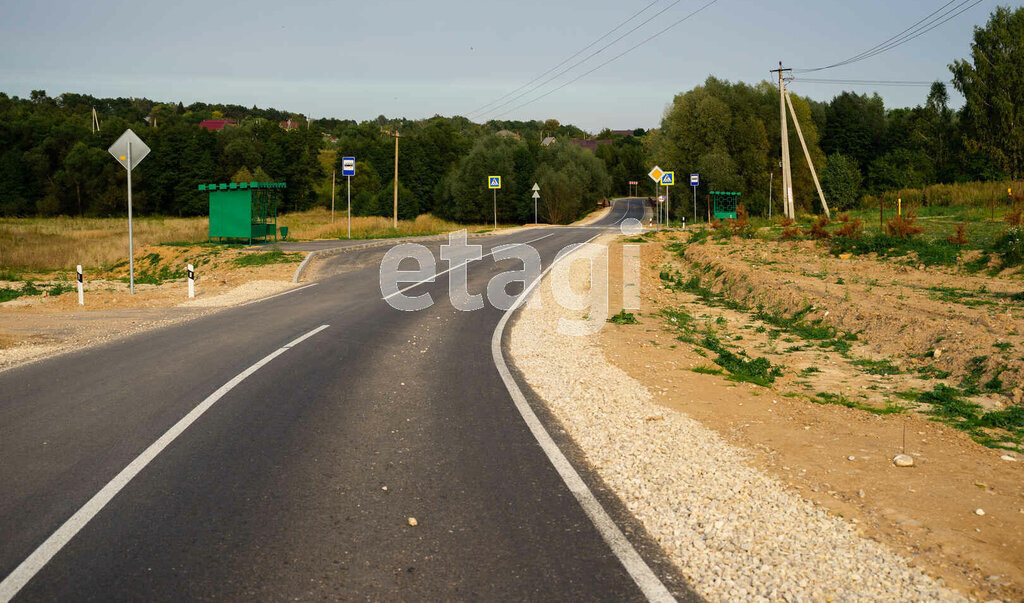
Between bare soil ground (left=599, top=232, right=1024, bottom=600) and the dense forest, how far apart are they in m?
35.8

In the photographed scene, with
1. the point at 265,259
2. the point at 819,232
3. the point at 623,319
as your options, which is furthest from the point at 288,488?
the point at 819,232

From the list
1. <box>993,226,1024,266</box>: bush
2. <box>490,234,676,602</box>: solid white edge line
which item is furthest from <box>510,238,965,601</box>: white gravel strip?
<box>993,226,1024,266</box>: bush

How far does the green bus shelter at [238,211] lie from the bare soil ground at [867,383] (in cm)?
1987

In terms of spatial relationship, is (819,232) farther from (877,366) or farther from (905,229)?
(877,366)

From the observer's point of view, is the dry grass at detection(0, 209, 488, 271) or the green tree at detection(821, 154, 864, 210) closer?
the dry grass at detection(0, 209, 488, 271)

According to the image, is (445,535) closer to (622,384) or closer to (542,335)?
(622,384)

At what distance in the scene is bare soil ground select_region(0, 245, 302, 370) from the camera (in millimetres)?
13180

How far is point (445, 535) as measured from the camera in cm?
471

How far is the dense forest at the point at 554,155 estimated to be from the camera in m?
66.9

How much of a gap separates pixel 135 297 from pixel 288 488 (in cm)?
1664

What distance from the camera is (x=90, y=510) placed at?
507 centimetres

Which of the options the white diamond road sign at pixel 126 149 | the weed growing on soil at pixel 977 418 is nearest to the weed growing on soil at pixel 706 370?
the weed growing on soil at pixel 977 418

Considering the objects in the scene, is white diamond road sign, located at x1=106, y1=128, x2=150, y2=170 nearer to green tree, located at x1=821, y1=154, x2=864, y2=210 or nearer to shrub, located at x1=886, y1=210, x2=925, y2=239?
shrub, located at x1=886, y1=210, x2=925, y2=239

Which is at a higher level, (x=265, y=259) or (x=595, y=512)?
(x=265, y=259)
